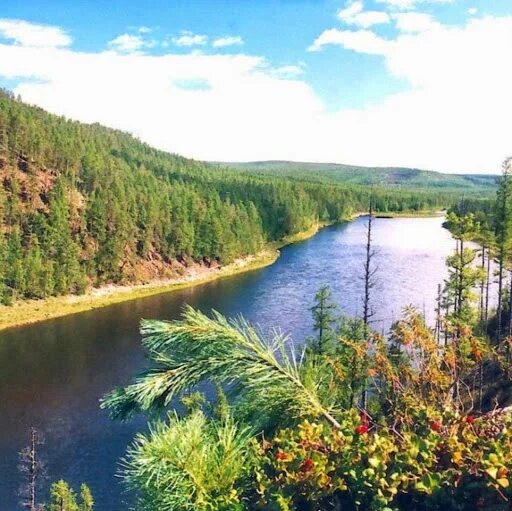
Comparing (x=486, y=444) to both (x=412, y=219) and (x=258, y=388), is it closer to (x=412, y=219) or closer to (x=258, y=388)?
(x=258, y=388)

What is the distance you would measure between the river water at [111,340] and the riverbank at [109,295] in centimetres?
245

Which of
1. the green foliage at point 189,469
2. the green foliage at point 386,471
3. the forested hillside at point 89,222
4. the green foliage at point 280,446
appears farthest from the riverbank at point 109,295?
the green foliage at point 386,471

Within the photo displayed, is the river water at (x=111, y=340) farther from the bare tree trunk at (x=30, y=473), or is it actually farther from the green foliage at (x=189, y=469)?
the green foliage at (x=189, y=469)

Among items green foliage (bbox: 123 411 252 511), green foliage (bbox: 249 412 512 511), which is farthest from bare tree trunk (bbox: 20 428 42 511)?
green foliage (bbox: 249 412 512 511)

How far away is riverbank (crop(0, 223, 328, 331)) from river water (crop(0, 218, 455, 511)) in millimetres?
2450

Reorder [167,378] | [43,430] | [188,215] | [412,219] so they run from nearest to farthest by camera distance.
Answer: [167,378] < [43,430] < [188,215] < [412,219]

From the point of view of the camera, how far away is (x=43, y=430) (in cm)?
3919

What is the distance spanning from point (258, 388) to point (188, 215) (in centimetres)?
10389

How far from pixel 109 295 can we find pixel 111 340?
75.3 feet

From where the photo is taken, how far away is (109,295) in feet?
265

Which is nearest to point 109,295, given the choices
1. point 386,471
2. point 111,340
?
point 111,340

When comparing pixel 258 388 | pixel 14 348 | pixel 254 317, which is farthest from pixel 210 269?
pixel 258 388

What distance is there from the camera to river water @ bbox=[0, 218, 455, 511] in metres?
35.5

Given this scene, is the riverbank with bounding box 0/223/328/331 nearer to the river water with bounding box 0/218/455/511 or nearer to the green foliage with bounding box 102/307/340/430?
the river water with bounding box 0/218/455/511
